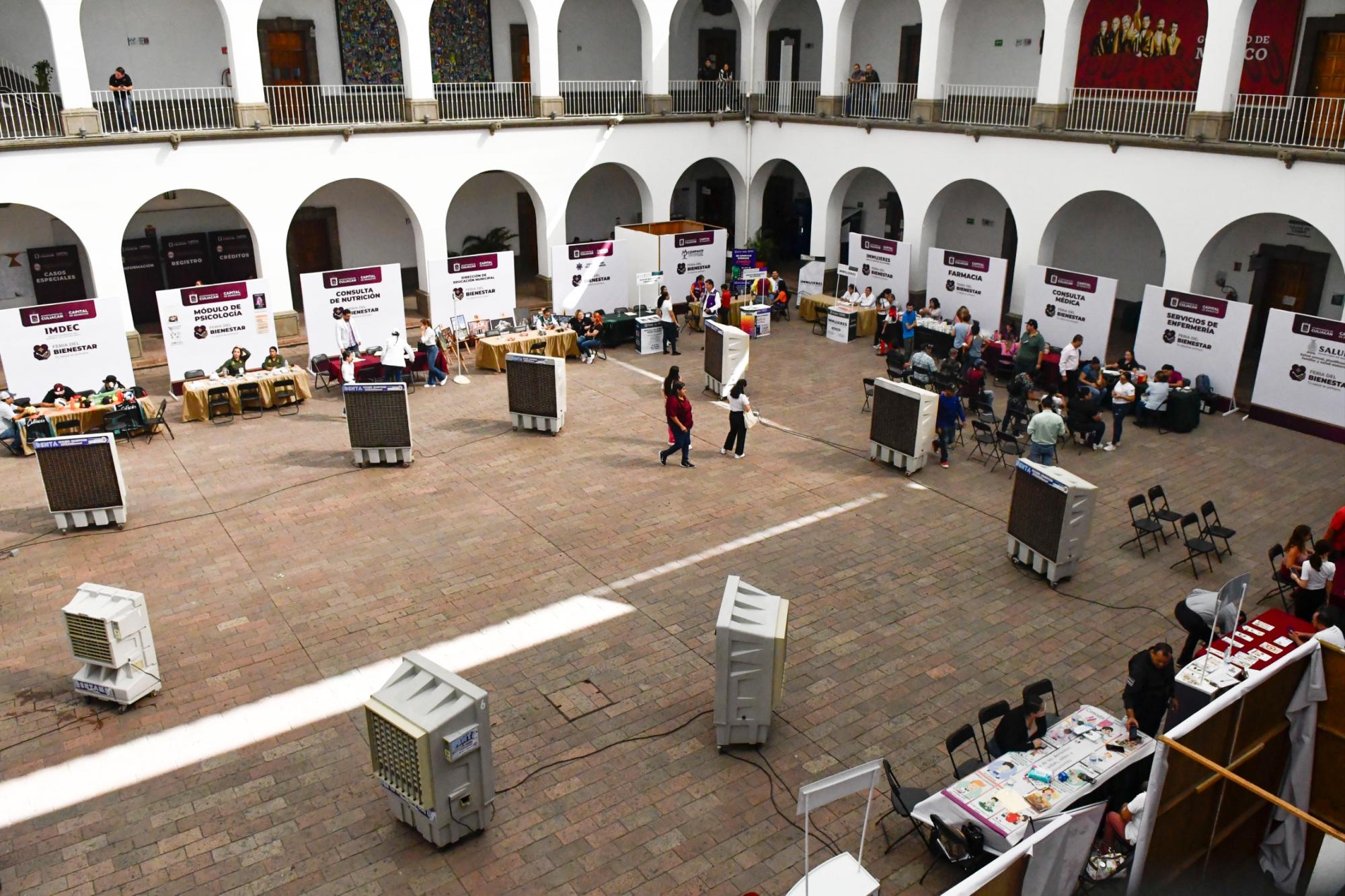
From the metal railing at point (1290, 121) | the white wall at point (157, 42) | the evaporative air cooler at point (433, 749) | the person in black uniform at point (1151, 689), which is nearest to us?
the evaporative air cooler at point (433, 749)

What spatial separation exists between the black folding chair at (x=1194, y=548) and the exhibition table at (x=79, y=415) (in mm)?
14949

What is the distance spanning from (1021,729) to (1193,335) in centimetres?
1173

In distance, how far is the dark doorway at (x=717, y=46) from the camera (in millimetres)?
28531

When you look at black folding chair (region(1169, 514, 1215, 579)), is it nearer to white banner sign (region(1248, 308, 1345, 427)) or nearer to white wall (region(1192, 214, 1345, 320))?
white banner sign (region(1248, 308, 1345, 427))

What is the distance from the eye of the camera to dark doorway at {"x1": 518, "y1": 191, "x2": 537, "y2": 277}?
28.2m

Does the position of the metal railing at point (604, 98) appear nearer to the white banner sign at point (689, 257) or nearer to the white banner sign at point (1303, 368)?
the white banner sign at point (689, 257)

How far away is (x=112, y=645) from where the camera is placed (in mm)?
9211

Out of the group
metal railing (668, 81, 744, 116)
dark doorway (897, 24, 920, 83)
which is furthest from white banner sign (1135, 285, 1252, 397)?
metal railing (668, 81, 744, 116)

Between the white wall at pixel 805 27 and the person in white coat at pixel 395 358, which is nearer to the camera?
the person in white coat at pixel 395 358

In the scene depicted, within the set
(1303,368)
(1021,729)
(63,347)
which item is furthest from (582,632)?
(1303,368)

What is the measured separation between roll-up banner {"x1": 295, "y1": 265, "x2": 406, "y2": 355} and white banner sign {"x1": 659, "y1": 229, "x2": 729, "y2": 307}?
253 inches

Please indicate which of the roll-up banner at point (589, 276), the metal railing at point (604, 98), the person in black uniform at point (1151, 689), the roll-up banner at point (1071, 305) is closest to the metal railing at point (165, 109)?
the roll-up banner at point (589, 276)

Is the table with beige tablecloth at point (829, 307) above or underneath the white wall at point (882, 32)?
underneath

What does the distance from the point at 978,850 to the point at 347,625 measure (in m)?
6.69
